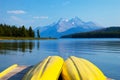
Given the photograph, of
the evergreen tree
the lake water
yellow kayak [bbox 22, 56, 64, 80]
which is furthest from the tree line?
yellow kayak [bbox 22, 56, 64, 80]

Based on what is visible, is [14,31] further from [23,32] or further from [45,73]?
[45,73]

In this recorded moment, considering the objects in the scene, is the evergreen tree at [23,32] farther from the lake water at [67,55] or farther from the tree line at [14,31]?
the lake water at [67,55]

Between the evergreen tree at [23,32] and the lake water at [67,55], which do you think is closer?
the lake water at [67,55]

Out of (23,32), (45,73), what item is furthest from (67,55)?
(23,32)

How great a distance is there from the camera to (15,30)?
6708 inches

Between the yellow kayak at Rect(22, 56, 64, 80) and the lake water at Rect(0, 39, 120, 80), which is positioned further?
the lake water at Rect(0, 39, 120, 80)

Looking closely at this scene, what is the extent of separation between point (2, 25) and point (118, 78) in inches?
6307

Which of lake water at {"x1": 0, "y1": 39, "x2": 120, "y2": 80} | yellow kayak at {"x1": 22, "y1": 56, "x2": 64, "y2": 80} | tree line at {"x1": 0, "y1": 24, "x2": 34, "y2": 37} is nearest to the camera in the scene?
yellow kayak at {"x1": 22, "y1": 56, "x2": 64, "y2": 80}

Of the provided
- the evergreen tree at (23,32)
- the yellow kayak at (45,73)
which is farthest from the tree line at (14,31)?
the yellow kayak at (45,73)

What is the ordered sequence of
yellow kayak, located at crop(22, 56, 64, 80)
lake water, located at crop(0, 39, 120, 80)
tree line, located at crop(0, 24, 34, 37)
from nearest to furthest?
yellow kayak, located at crop(22, 56, 64, 80) → lake water, located at crop(0, 39, 120, 80) → tree line, located at crop(0, 24, 34, 37)

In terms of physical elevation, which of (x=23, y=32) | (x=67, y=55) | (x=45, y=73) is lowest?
(x=67, y=55)

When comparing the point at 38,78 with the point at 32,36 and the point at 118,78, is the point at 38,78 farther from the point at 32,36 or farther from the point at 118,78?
the point at 32,36

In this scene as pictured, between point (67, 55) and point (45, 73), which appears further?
point (67, 55)

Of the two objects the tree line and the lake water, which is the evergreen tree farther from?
the lake water
